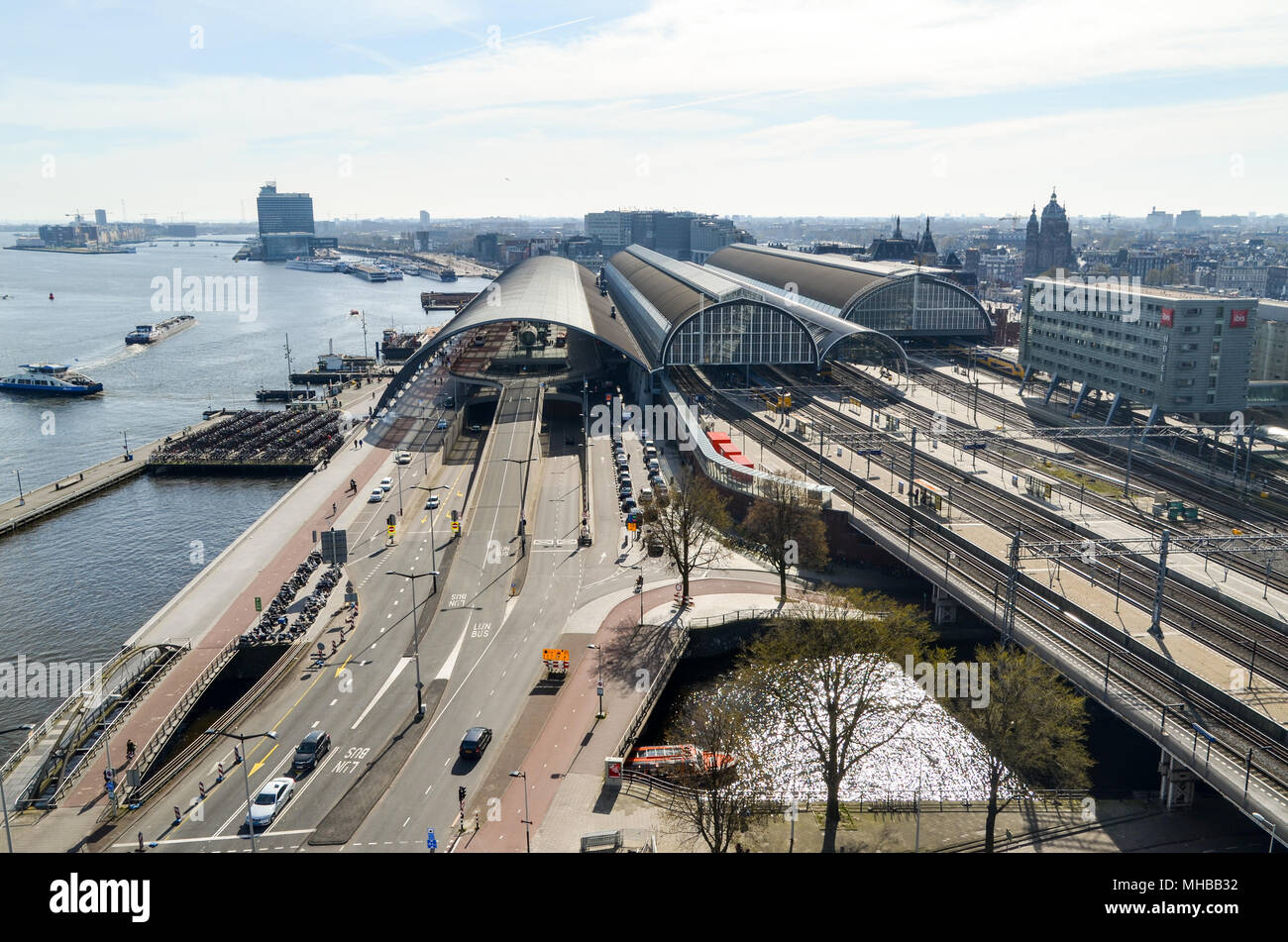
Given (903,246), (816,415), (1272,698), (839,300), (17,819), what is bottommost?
(17,819)

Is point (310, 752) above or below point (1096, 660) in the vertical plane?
below

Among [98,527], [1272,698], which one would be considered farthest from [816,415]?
[98,527]
